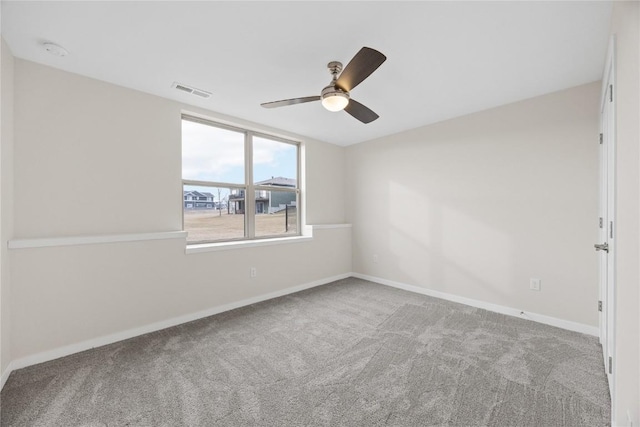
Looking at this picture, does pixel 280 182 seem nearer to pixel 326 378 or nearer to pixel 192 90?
pixel 192 90

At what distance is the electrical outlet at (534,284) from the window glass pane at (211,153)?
12.5 feet

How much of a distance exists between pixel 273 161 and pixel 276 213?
0.84m

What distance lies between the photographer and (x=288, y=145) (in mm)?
4477

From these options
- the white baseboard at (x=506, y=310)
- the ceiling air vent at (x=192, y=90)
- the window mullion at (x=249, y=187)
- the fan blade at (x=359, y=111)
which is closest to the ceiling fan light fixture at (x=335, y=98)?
the fan blade at (x=359, y=111)

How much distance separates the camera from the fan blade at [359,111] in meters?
2.39

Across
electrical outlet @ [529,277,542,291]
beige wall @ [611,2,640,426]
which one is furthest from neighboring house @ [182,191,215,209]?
electrical outlet @ [529,277,542,291]

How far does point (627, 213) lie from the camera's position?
4.02ft

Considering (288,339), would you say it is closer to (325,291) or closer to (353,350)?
(353,350)

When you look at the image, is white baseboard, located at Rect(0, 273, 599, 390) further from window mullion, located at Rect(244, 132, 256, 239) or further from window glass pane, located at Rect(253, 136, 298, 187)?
window glass pane, located at Rect(253, 136, 298, 187)

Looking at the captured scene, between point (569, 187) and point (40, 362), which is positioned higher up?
point (569, 187)

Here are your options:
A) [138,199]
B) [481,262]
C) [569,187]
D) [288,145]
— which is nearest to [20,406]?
[138,199]

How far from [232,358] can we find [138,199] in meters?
1.88

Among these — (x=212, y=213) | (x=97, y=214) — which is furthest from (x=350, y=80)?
(x=97, y=214)

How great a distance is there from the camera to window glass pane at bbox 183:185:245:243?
132 inches
